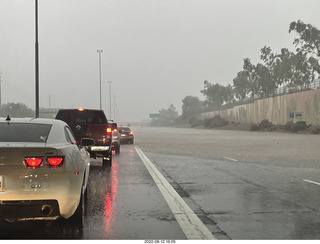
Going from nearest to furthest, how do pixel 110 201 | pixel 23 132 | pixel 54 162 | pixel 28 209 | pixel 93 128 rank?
1. pixel 28 209
2. pixel 54 162
3. pixel 23 132
4. pixel 110 201
5. pixel 93 128

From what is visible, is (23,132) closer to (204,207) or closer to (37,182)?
(37,182)

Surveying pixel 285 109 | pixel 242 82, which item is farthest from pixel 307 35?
pixel 242 82

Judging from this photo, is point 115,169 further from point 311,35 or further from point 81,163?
point 311,35

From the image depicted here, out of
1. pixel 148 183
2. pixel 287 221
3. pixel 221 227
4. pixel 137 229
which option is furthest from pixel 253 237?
pixel 148 183

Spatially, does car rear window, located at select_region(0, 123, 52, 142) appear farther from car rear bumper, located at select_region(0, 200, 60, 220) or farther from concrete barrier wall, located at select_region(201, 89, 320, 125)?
concrete barrier wall, located at select_region(201, 89, 320, 125)

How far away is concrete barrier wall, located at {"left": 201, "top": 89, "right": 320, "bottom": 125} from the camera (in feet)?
198

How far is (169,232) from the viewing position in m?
5.18

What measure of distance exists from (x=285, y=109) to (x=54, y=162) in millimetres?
70202

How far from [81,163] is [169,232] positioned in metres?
1.74

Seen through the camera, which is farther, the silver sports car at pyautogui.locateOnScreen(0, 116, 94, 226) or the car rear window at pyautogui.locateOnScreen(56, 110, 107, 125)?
the car rear window at pyautogui.locateOnScreen(56, 110, 107, 125)

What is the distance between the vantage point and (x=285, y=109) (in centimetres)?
7038

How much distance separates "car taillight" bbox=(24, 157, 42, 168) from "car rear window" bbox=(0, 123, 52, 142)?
0.66 m

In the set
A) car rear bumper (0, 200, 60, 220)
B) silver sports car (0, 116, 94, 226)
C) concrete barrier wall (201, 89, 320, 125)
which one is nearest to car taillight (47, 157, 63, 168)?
silver sports car (0, 116, 94, 226)

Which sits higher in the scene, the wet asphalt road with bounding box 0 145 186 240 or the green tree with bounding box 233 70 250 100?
the green tree with bounding box 233 70 250 100
